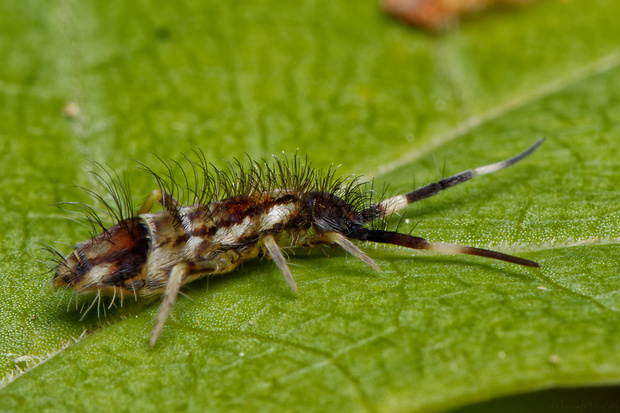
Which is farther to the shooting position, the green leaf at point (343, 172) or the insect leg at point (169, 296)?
the insect leg at point (169, 296)

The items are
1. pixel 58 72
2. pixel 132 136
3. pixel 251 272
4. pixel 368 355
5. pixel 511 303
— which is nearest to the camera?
pixel 368 355

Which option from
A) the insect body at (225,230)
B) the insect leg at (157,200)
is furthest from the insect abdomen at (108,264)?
the insect leg at (157,200)

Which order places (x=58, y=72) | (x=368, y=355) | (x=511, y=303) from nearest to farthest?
(x=368, y=355), (x=511, y=303), (x=58, y=72)

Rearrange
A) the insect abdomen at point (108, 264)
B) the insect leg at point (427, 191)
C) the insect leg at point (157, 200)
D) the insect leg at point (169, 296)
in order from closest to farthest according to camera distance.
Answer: the insect leg at point (169, 296)
the insect abdomen at point (108, 264)
the insect leg at point (427, 191)
the insect leg at point (157, 200)

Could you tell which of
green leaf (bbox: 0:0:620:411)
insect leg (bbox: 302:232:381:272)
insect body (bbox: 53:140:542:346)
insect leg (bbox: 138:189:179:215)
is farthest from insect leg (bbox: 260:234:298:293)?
insect leg (bbox: 138:189:179:215)

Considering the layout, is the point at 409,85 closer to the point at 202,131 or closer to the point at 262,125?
the point at 262,125

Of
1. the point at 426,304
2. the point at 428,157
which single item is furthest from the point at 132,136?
the point at 426,304

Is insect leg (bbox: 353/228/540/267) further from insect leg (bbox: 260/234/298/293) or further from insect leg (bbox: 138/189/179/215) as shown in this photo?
insect leg (bbox: 138/189/179/215)

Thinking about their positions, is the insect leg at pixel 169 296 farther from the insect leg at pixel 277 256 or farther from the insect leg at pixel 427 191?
the insect leg at pixel 427 191
